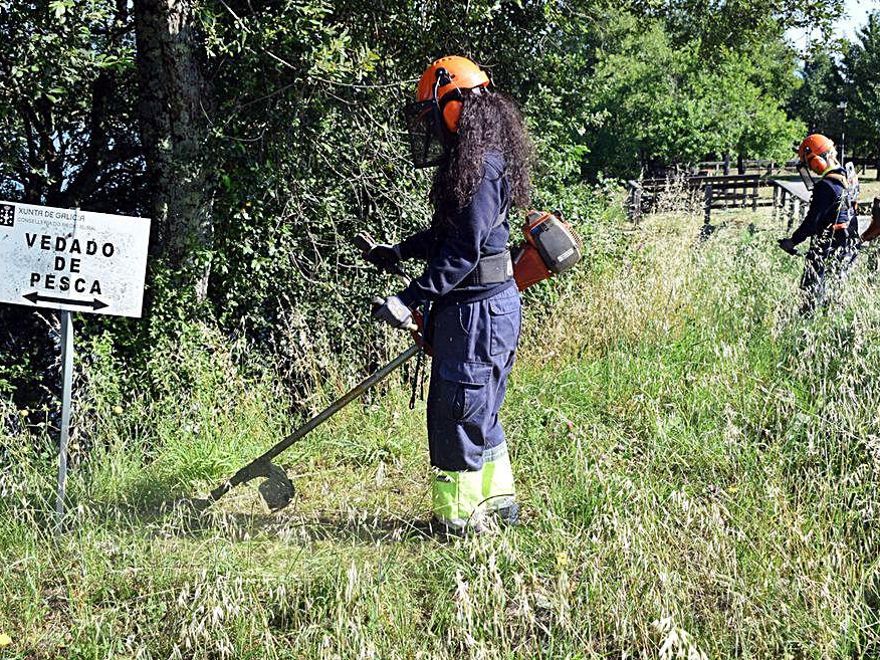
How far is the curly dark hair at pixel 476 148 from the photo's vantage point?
10.7ft

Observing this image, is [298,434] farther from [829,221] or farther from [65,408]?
[829,221]

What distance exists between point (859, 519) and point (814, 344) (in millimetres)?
1631

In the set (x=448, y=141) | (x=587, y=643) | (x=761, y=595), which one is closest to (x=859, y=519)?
(x=761, y=595)

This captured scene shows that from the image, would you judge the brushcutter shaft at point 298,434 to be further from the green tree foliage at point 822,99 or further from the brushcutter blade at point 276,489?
the green tree foliage at point 822,99

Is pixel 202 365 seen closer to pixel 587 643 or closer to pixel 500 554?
pixel 500 554

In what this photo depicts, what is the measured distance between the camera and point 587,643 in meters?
2.80

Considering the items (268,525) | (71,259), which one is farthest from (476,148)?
(268,525)

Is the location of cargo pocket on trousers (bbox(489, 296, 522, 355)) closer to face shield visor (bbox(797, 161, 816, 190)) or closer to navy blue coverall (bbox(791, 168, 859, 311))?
navy blue coverall (bbox(791, 168, 859, 311))

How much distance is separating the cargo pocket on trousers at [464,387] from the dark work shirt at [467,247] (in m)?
0.27

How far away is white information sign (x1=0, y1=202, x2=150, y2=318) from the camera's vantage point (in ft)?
11.5

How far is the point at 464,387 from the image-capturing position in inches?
133

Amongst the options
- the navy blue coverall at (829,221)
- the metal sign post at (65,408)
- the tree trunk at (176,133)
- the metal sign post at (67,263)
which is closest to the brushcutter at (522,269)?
the metal sign post at (65,408)

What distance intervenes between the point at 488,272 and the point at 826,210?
5.13m

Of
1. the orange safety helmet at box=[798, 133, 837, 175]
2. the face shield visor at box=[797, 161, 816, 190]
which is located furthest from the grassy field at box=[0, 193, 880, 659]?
the face shield visor at box=[797, 161, 816, 190]
